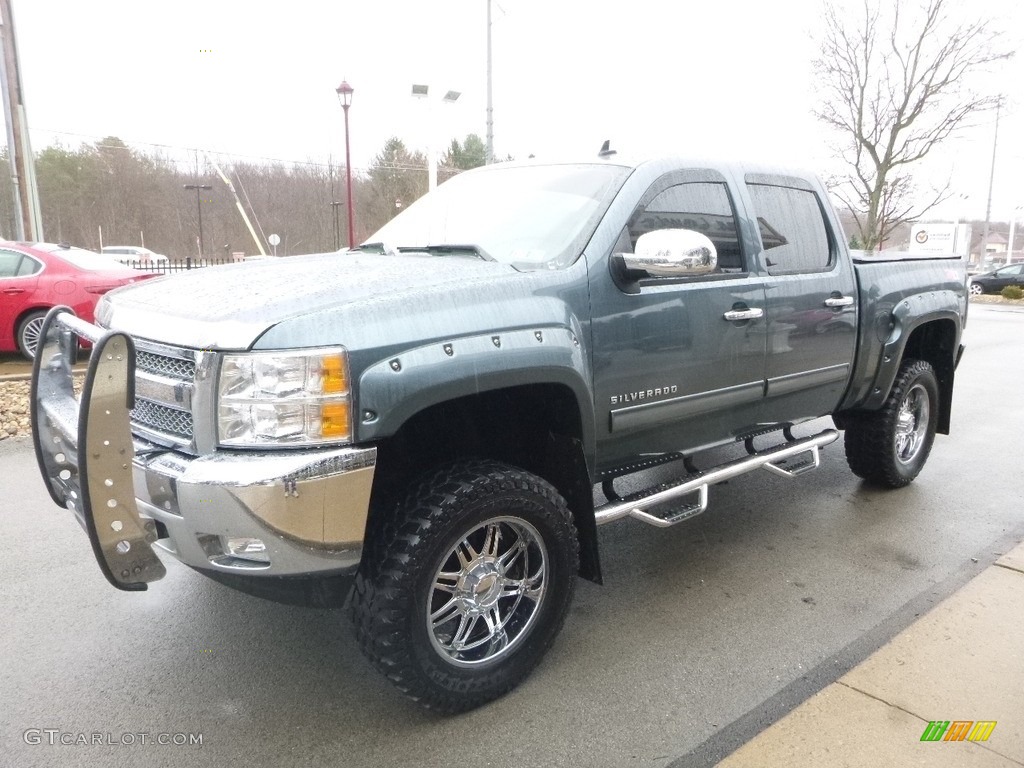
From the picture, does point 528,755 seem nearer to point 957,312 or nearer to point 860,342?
point 860,342

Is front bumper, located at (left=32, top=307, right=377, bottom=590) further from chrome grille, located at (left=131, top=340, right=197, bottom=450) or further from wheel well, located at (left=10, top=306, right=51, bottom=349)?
wheel well, located at (left=10, top=306, right=51, bottom=349)

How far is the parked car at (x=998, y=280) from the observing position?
96.5ft

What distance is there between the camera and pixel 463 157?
4041 cm

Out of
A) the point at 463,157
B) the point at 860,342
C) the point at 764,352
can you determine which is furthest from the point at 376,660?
the point at 463,157

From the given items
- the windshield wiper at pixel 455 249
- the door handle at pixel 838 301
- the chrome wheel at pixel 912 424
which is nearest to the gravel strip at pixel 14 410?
the windshield wiper at pixel 455 249

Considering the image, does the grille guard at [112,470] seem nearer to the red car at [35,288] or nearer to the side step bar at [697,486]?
the side step bar at [697,486]

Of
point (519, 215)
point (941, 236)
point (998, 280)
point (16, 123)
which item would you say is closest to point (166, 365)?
point (519, 215)

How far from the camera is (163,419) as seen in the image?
8.03 ft

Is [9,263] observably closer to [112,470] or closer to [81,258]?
[81,258]

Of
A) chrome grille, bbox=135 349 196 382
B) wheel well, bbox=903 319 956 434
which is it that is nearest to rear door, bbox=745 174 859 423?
wheel well, bbox=903 319 956 434

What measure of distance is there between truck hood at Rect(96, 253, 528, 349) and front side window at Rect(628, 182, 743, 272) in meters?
0.78

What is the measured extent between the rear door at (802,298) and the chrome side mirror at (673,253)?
987 millimetres

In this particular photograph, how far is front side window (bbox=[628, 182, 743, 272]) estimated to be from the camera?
3.28 meters

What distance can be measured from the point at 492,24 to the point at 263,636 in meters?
16.8
